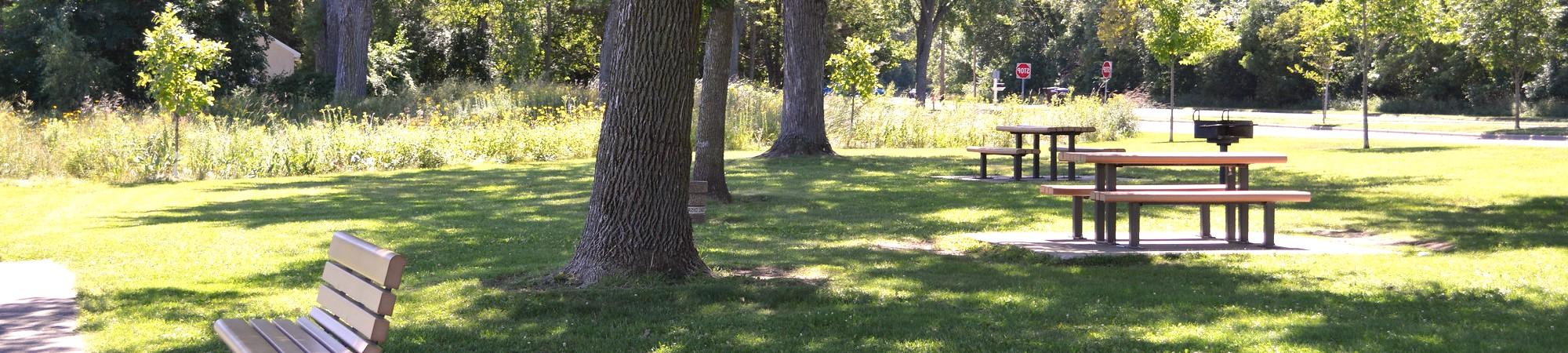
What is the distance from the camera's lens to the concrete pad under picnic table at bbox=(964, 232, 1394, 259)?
9667mm

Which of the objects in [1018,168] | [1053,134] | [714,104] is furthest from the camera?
[1018,168]

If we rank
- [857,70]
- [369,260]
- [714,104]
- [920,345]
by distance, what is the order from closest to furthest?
[369,260] < [920,345] < [714,104] < [857,70]

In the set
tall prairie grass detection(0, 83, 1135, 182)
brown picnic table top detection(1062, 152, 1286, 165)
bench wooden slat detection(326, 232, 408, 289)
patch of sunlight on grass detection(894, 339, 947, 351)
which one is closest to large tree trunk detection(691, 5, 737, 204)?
brown picnic table top detection(1062, 152, 1286, 165)

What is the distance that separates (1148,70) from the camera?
6594 cm

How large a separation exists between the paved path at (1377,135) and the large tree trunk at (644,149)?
872 inches

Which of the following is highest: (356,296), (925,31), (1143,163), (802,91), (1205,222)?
(925,31)

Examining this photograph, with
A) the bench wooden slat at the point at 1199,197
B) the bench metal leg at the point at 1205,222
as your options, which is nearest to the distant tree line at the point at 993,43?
the bench metal leg at the point at 1205,222

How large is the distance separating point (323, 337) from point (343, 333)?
0.21 m

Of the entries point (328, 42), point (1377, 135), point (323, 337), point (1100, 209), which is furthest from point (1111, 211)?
point (328, 42)

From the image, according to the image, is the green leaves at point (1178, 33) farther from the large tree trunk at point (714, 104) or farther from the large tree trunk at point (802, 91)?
the large tree trunk at point (714, 104)

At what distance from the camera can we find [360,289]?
4.65 meters

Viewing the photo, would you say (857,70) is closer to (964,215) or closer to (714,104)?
(714,104)

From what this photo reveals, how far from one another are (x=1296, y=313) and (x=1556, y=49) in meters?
30.5

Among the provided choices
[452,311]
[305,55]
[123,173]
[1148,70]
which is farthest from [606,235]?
[1148,70]
